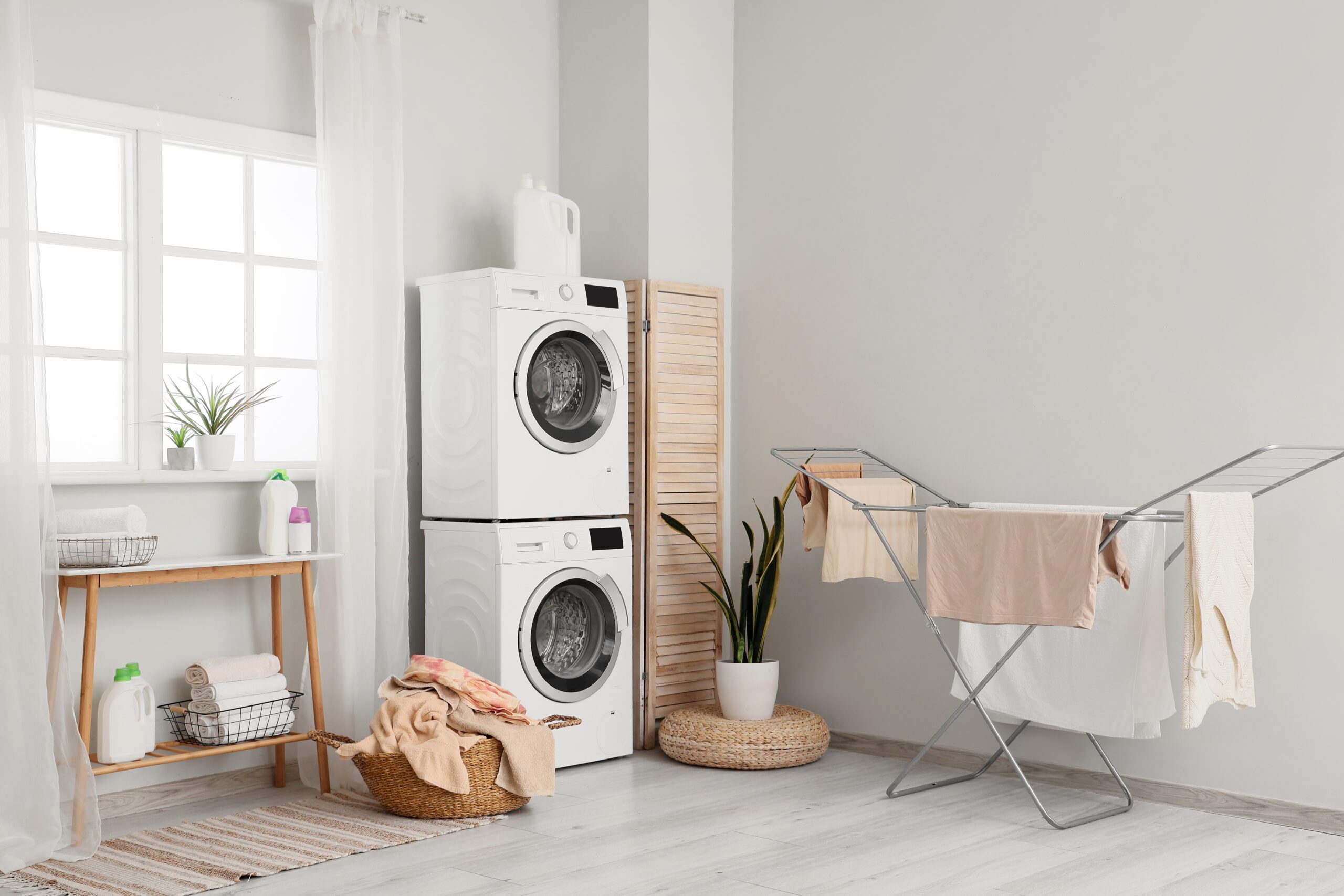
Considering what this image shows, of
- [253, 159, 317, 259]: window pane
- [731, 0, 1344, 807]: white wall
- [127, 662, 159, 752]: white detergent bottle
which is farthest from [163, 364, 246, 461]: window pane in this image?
[731, 0, 1344, 807]: white wall

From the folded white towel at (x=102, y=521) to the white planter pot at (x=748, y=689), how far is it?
183 cm

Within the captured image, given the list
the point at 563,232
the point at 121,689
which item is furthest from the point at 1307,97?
the point at 121,689

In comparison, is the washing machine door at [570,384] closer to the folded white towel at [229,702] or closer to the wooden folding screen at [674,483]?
the wooden folding screen at [674,483]

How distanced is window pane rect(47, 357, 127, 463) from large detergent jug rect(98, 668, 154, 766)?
2.03 ft

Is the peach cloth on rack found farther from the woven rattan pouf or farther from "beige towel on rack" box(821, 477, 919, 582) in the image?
the woven rattan pouf

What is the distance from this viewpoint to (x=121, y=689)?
313cm

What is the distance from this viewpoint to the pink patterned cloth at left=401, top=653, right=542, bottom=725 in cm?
330

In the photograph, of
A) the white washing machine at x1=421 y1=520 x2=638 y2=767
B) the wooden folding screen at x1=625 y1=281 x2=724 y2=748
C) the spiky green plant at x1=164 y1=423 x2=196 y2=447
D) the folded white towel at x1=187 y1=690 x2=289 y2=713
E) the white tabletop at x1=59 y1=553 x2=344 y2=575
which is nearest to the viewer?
the white tabletop at x1=59 y1=553 x2=344 y2=575

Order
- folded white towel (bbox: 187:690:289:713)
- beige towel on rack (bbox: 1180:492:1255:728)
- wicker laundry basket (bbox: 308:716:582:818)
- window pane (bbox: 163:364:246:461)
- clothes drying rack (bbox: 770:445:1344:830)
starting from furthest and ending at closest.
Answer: window pane (bbox: 163:364:246:461), folded white towel (bbox: 187:690:289:713), wicker laundry basket (bbox: 308:716:582:818), clothes drying rack (bbox: 770:445:1344:830), beige towel on rack (bbox: 1180:492:1255:728)

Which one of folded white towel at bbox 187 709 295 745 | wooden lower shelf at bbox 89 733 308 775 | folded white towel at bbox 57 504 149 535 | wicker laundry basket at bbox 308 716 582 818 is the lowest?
Answer: wicker laundry basket at bbox 308 716 582 818

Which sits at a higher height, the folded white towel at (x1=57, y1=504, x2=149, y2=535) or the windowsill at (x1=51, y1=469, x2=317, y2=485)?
the windowsill at (x1=51, y1=469, x2=317, y2=485)

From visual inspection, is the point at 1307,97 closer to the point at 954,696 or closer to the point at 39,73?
the point at 954,696

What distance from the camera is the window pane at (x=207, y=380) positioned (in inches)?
138

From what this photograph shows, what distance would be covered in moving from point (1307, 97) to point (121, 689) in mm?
3398
